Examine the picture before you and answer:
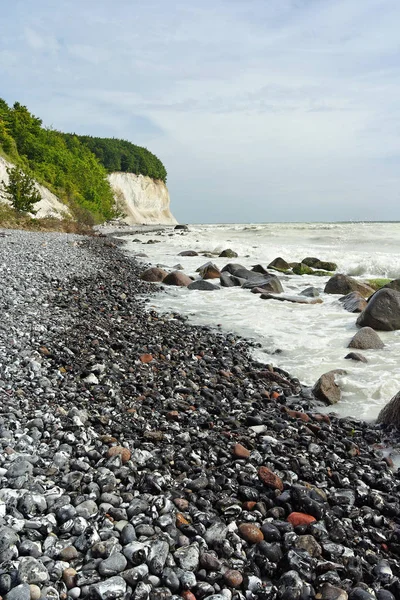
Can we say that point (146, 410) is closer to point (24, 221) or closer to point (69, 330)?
point (69, 330)

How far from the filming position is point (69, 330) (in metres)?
6.84

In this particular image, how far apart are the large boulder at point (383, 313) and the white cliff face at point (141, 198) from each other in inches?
3417

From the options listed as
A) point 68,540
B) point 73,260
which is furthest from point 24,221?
point 68,540

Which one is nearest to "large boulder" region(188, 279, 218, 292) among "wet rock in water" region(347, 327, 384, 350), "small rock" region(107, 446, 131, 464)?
"wet rock in water" region(347, 327, 384, 350)

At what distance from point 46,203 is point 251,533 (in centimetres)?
3922

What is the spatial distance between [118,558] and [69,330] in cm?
477

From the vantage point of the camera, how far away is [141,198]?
348 ft

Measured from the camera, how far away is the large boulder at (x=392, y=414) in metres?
4.80

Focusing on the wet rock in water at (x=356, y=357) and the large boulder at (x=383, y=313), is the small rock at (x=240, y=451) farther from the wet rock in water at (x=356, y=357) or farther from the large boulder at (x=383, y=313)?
the large boulder at (x=383, y=313)

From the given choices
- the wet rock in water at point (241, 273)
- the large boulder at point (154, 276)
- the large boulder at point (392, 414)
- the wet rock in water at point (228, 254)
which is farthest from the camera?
the wet rock in water at point (228, 254)

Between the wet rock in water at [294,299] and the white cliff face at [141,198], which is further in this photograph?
the white cliff face at [141,198]

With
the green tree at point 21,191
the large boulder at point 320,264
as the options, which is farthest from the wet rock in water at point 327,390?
the green tree at point 21,191

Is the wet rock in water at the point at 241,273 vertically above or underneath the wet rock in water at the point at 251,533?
above

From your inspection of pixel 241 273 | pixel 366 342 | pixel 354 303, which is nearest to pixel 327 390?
pixel 366 342
